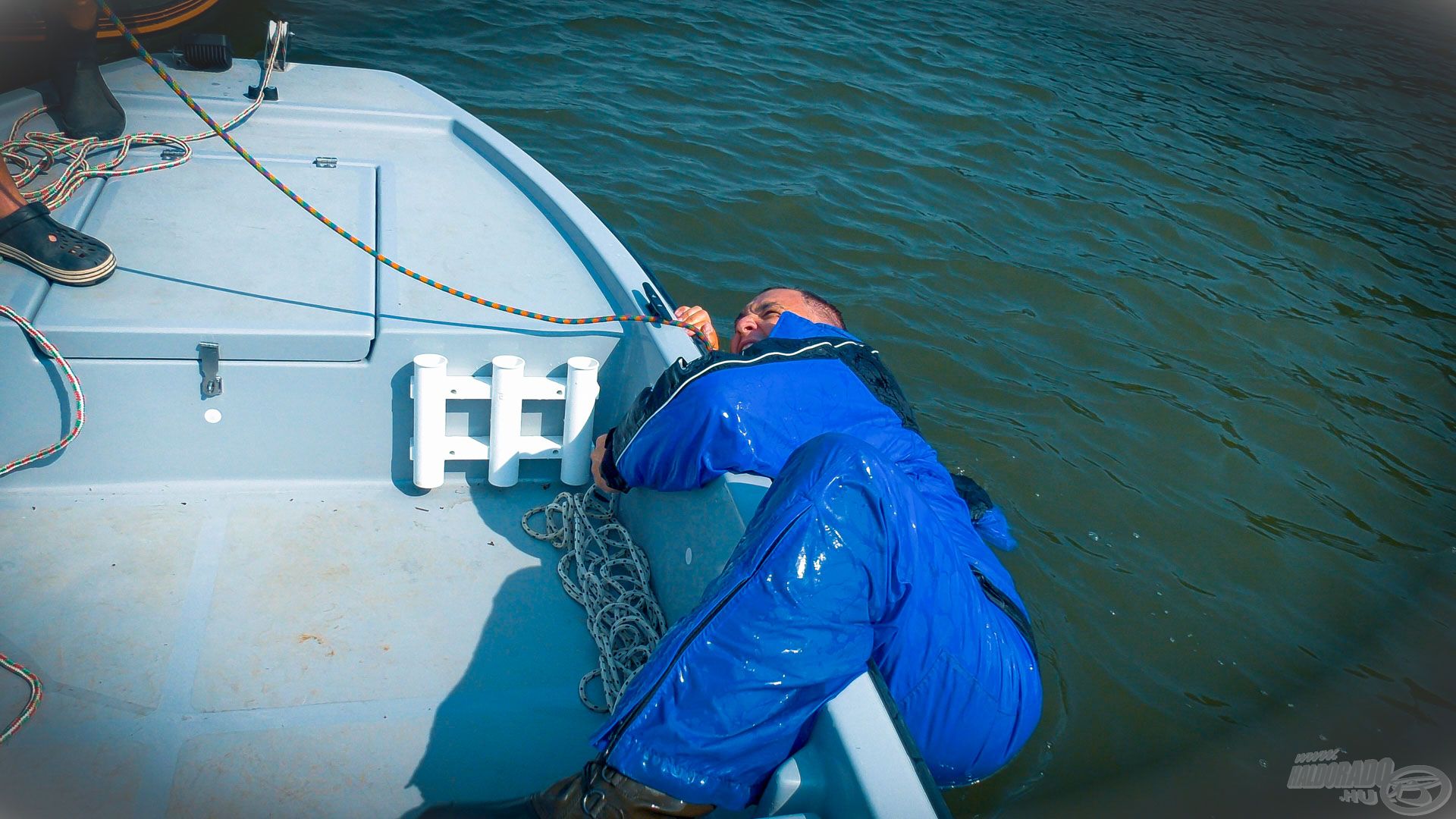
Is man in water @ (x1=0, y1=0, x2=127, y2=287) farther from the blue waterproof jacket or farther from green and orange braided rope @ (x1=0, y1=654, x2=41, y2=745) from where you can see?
the blue waterproof jacket

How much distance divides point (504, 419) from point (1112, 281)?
151 inches

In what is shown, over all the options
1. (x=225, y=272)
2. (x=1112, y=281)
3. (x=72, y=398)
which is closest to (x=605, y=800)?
(x=72, y=398)

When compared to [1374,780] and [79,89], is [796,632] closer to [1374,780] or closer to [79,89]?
[1374,780]

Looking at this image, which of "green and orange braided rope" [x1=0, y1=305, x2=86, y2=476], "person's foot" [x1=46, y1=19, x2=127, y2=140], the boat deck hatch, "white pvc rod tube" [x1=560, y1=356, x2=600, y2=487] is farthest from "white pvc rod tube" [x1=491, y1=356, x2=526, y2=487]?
"person's foot" [x1=46, y1=19, x2=127, y2=140]

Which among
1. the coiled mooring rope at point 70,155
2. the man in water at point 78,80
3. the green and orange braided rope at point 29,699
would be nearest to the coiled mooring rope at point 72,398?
the green and orange braided rope at point 29,699

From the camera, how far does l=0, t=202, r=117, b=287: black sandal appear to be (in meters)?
2.34

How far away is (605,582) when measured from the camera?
2.42 m

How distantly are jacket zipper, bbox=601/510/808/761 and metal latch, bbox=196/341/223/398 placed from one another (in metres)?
1.43

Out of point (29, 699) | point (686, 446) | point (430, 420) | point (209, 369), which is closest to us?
point (29, 699)

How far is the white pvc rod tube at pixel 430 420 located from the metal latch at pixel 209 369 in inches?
18.1

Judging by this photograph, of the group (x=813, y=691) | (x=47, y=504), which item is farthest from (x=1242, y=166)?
(x=47, y=504)

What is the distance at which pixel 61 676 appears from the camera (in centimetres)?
206

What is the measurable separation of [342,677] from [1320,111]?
30.1 ft

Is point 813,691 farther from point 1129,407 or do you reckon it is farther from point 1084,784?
point 1129,407
